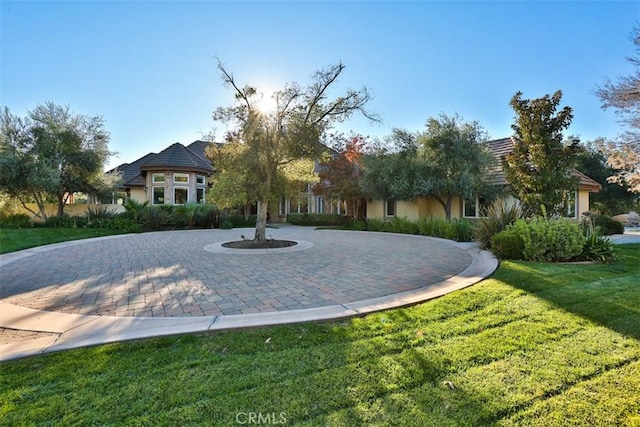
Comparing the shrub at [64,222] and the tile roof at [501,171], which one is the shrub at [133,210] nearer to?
the shrub at [64,222]

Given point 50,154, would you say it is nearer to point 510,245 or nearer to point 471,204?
point 510,245

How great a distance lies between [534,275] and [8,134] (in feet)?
75.6

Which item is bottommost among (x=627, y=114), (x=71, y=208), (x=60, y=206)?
(x=71, y=208)

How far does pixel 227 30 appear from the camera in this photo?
872 centimetres

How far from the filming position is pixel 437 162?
613 inches

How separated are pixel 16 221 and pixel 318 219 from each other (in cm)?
1791

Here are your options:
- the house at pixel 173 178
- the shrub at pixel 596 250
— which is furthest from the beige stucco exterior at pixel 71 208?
the shrub at pixel 596 250

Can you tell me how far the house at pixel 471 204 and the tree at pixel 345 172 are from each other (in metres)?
2.88

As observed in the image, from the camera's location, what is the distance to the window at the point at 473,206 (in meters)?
17.1

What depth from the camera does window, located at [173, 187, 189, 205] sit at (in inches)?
908

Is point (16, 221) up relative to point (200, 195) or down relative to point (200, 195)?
down

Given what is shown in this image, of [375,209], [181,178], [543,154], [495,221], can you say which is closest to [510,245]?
[495,221]

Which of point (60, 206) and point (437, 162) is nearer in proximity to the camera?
point (437, 162)

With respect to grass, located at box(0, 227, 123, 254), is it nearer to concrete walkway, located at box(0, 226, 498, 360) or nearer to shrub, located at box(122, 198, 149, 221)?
shrub, located at box(122, 198, 149, 221)
